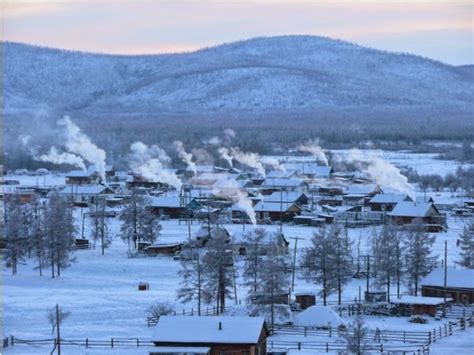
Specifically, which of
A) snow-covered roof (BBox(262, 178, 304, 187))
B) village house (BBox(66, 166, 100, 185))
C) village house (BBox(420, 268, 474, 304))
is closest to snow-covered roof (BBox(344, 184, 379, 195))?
snow-covered roof (BBox(262, 178, 304, 187))

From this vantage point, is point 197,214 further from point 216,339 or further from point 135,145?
point 135,145

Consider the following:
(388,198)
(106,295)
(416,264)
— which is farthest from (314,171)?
(106,295)

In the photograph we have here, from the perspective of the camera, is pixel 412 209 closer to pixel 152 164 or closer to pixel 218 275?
pixel 218 275

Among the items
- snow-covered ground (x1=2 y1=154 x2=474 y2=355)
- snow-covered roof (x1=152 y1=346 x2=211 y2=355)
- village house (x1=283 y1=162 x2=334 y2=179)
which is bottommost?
snow-covered ground (x1=2 y1=154 x2=474 y2=355)

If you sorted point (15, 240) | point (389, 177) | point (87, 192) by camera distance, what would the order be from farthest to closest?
point (389, 177) → point (87, 192) → point (15, 240)

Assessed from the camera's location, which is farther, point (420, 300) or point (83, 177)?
point (83, 177)

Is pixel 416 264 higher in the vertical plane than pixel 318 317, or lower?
higher

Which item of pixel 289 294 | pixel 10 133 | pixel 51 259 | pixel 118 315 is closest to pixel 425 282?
pixel 289 294

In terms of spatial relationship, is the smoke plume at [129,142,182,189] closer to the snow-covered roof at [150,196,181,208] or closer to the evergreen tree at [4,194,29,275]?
the snow-covered roof at [150,196,181,208]

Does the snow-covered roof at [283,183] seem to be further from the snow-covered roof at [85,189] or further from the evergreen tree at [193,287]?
the evergreen tree at [193,287]
